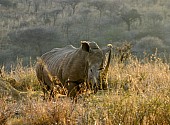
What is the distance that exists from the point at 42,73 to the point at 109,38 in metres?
32.8

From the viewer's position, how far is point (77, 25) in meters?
46.1

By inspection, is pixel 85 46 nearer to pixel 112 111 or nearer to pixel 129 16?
pixel 112 111

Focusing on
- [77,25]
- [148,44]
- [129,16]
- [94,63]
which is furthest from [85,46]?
[77,25]

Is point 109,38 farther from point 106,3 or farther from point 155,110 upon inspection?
point 155,110

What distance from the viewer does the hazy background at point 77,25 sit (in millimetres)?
39219

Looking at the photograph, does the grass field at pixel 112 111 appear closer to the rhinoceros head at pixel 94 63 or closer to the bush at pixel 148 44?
the rhinoceros head at pixel 94 63

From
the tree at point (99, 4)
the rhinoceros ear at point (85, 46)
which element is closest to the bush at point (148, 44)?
the tree at point (99, 4)

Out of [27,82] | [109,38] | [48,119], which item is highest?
[48,119]

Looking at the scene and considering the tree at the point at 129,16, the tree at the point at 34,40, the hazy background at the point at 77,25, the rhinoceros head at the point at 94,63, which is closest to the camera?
the rhinoceros head at the point at 94,63

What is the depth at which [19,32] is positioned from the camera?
40719 millimetres

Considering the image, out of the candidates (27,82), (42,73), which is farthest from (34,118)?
(27,82)

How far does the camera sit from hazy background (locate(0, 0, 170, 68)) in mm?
39219

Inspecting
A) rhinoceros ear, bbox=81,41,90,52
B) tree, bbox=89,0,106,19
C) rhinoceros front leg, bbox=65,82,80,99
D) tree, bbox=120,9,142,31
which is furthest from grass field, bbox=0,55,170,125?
tree, bbox=89,0,106,19

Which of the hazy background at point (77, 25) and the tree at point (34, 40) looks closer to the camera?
the hazy background at point (77, 25)
